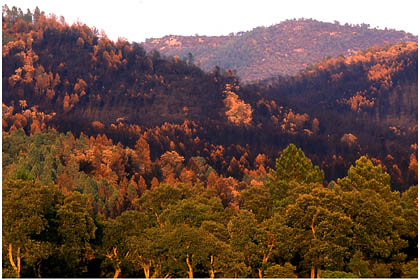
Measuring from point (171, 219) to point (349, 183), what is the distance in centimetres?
3362

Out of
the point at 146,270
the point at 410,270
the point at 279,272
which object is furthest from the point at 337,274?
the point at 146,270

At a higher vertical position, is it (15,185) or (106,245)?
(15,185)

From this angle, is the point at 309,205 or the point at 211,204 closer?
the point at 309,205

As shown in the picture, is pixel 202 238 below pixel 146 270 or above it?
above

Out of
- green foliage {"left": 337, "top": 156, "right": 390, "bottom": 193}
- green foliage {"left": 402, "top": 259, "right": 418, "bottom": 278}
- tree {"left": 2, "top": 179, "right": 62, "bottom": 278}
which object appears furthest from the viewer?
green foliage {"left": 337, "top": 156, "right": 390, "bottom": 193}

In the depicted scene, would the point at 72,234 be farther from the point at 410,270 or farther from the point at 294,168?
the point at 294,168

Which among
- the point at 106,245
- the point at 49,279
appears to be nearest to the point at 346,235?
the point at 106,245

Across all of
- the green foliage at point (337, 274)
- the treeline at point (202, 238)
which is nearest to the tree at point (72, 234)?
the treeline at point (202, 238)

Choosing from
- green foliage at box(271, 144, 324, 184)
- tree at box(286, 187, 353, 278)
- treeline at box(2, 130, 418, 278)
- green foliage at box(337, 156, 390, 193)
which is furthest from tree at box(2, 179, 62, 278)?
green foliage at box(271, 144, 324, 184)

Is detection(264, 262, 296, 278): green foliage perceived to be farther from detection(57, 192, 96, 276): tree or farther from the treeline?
detection(57, 192, 96, 276): tree

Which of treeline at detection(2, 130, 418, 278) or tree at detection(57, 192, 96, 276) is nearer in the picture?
treeline at detection(2, 130, 418, 278)

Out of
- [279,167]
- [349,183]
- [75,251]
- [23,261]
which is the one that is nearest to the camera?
[23,261]

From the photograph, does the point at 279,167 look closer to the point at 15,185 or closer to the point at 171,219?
the point at 171,219

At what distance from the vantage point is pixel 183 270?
6525cm
